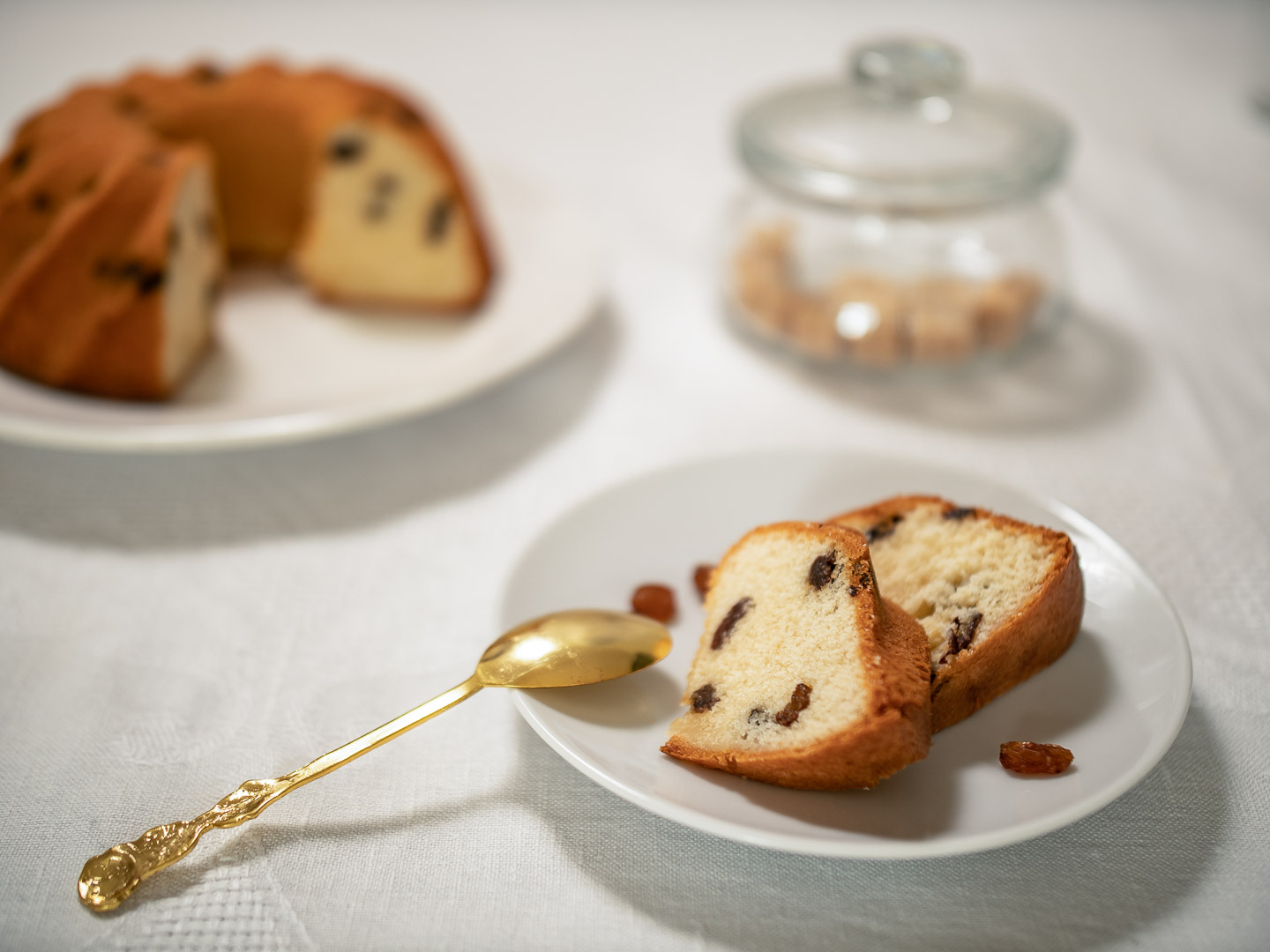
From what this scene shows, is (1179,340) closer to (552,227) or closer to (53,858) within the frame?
(552,227)

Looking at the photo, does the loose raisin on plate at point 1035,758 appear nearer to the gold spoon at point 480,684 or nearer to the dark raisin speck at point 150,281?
the gold spoon at point 480,684

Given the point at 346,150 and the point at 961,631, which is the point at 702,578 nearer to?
the point at 961,631

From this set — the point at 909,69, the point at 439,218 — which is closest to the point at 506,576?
the point at 439,218

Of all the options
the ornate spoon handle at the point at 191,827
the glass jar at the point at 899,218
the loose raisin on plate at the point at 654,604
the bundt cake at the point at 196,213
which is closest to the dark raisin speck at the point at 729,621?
the loose raisin on plate at the point at 654,604

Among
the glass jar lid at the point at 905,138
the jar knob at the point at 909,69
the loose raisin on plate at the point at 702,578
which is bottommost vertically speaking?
the loose raisin on plate at the point at 702,578

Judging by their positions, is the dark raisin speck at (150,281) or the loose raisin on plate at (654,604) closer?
the loose raisin on plate at (654,604)

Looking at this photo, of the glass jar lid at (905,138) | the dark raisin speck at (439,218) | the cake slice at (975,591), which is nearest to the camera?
the cake slice at (975,591)

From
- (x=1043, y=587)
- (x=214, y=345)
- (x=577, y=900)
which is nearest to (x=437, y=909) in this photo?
(x=577, y=900)
